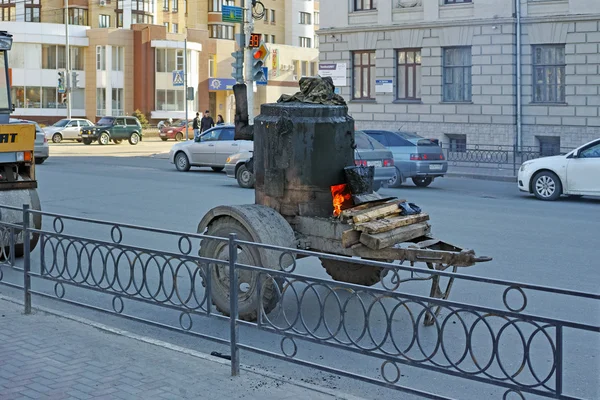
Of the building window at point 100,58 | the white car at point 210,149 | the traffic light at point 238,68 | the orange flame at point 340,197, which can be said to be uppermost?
the building window at point 100,58

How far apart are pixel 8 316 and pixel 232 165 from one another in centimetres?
1480

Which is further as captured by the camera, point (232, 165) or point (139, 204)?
point (232, 165)

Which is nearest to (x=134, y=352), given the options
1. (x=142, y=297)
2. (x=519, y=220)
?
(x=142, y=297)

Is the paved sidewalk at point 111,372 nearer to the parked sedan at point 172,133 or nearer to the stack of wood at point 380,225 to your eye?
the stack of wood at point 380,225

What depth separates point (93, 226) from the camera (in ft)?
47.0

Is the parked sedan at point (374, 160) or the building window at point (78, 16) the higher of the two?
the building window at point (78, 16)

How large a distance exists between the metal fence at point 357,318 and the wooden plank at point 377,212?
75cm

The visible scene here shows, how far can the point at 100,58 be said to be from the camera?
73.2m

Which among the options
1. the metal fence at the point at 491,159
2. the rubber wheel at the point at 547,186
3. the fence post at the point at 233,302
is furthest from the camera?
the metal fence at the point at 491,159

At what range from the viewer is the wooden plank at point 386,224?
26.2ft

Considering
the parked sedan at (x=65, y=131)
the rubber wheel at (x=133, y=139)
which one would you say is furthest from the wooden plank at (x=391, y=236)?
the parked sedan at (x=65, y=131)

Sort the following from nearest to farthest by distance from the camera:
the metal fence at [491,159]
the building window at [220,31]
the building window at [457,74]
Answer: the metal fence at [491,159], the building window at [457,74], the building window at [220,31]

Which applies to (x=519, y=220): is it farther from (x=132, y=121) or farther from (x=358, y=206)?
(x=132, y=121)

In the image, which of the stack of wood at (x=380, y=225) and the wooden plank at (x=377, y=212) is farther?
the wooden plank at (x=377, y=212)
